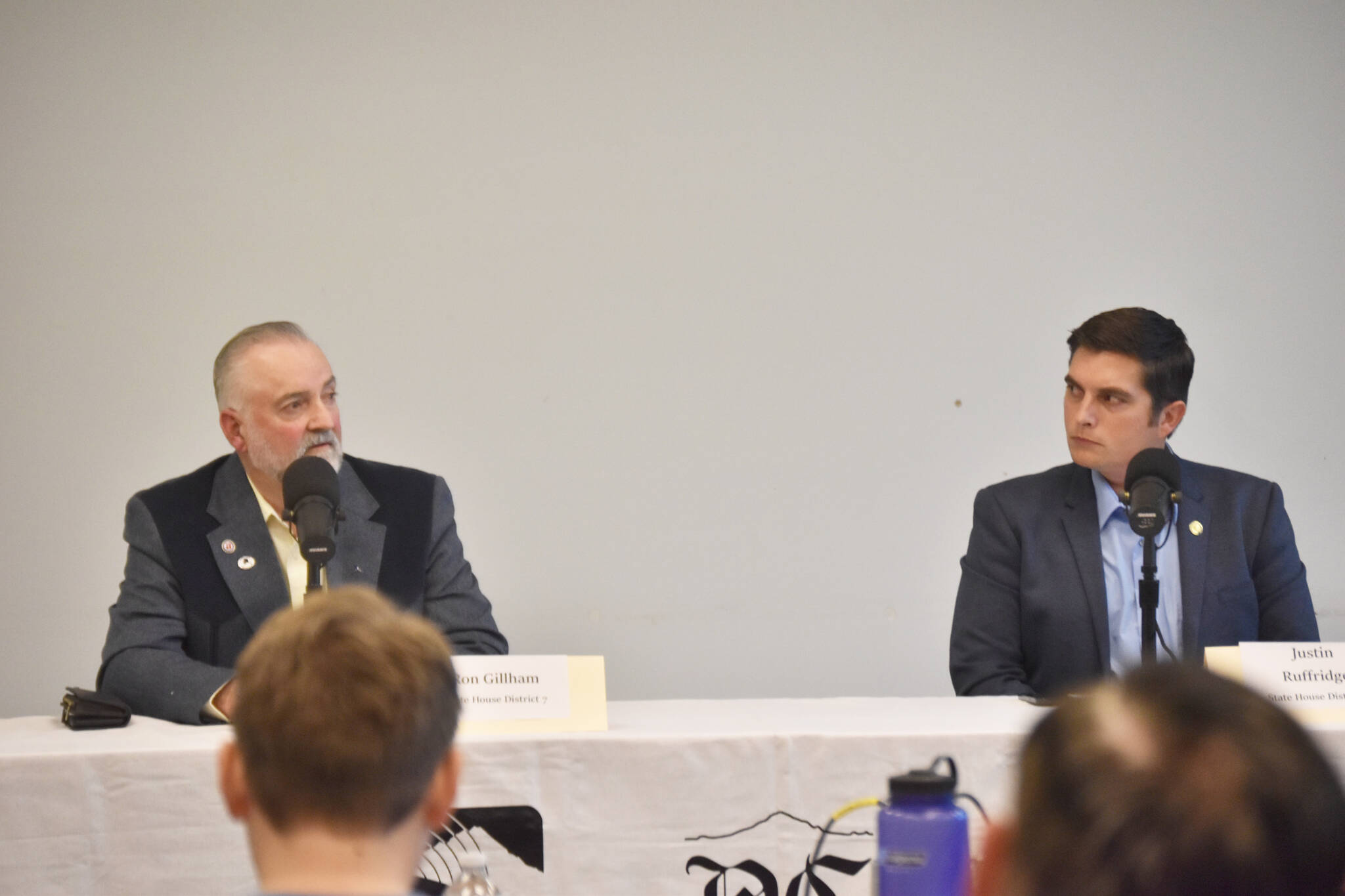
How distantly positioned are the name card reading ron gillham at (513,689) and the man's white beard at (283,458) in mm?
882

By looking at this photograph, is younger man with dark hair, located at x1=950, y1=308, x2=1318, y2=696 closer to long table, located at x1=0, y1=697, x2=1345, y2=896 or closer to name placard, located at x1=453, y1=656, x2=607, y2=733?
long table, located at x1=0, y1=697, x2=1345, y2=896

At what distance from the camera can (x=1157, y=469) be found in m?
2.22

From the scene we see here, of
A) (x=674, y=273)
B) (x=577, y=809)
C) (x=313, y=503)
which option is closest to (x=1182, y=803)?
(x=577, y=809)

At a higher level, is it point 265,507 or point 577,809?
point 265,507

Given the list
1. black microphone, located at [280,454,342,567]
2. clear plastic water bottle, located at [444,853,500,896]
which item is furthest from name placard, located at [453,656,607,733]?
clear plastic water bottle, located at [444,853,500,896]

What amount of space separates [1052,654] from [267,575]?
172cm

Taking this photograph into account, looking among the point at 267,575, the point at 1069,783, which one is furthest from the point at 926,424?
the point at 1069,783

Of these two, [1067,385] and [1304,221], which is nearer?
[1067,385]

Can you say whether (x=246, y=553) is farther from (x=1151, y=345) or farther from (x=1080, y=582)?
(x=1151, y=345)

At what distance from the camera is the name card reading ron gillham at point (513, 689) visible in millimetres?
2006

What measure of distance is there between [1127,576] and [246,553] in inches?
76.8

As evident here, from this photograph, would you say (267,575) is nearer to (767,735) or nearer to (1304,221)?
(767,735)

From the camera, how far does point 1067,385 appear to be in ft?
9.66

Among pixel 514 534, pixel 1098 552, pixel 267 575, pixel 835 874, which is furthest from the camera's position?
pixel 514 534
